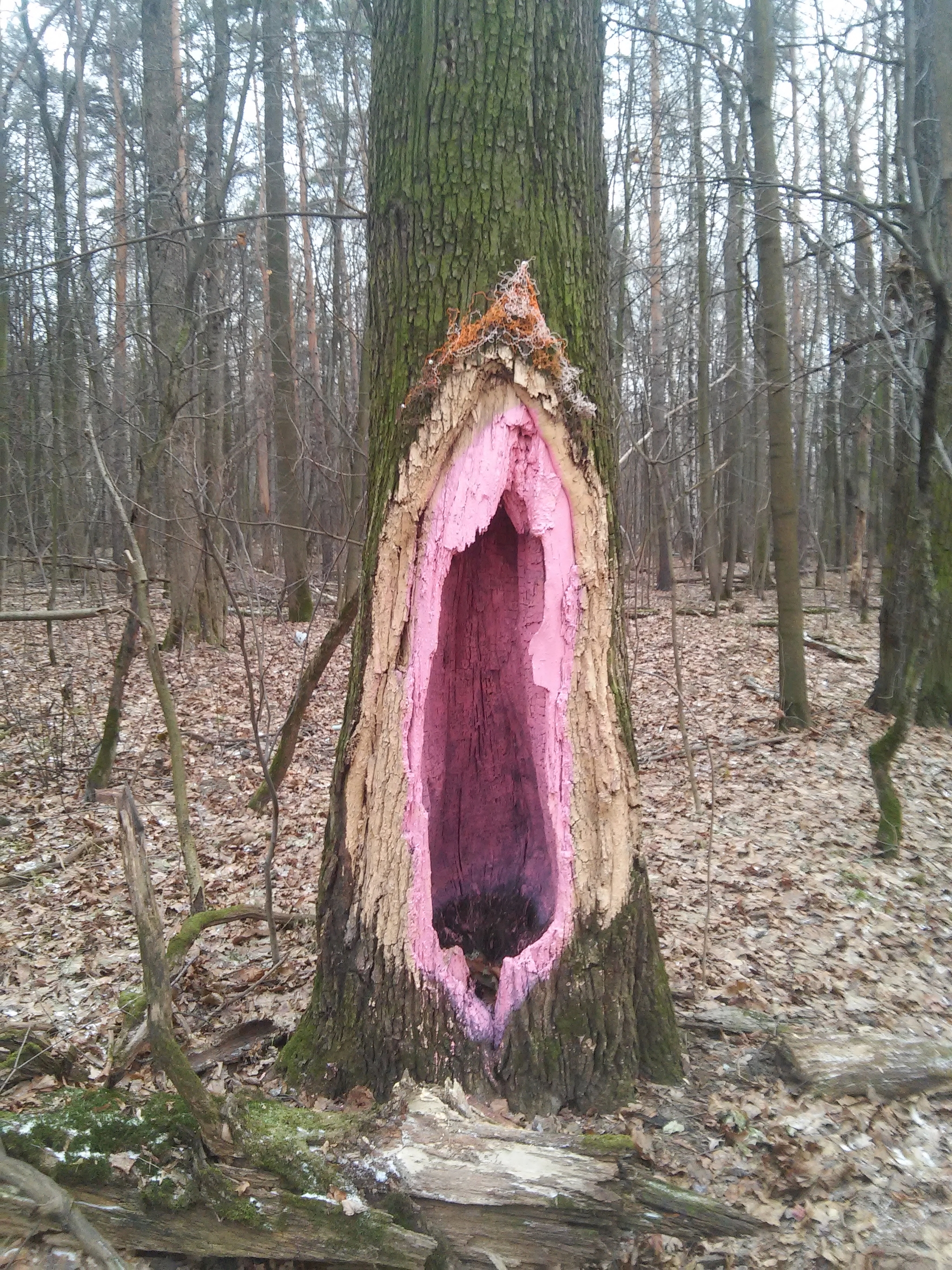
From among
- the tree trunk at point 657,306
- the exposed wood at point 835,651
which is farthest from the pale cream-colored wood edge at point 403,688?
the exposed wood at point 835,651

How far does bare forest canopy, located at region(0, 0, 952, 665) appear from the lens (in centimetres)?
614

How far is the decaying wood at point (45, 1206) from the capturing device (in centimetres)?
174

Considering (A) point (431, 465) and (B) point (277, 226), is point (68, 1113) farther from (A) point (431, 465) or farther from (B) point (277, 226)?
(B) point (277, 226)

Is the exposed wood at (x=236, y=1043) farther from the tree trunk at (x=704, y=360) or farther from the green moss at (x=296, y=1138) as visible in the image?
the tree trunk at (x=704, y=360)

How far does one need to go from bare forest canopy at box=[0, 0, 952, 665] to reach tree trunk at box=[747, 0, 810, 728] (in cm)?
17

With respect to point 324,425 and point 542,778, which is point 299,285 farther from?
point 542,778

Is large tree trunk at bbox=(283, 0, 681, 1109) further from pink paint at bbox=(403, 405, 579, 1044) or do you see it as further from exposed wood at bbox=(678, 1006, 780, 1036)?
exposed wood at bbox=(678, 1006, 780, 1036)

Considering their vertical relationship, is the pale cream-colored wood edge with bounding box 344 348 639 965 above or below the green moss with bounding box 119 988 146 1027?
above

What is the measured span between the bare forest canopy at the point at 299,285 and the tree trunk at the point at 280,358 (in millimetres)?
56

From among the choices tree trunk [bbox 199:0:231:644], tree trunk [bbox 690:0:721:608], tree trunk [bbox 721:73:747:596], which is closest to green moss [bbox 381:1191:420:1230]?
tree trunk [bbox 199:0:231:644]

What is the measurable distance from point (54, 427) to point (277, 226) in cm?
483

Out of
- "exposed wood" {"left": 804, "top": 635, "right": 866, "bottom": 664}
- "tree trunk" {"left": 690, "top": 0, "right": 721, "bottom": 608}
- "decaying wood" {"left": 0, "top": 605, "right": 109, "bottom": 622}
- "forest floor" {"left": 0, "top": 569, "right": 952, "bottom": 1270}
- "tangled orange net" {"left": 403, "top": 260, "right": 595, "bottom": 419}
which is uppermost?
"tree trunk" {"left": 690, "top": 0, "right": 721, "bottom": 608}

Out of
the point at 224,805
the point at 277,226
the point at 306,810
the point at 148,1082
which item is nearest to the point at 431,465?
the point at 148,1082

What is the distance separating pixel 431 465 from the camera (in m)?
2.35
